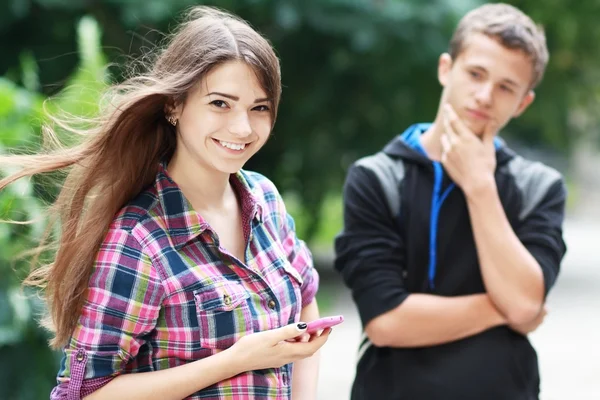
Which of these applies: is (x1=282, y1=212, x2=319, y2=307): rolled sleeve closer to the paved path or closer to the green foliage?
the green foliage

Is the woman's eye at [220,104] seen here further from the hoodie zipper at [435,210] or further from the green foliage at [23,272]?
the green foliage at [23,272]

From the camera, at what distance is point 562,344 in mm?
6859

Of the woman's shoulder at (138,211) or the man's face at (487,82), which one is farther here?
the man's face at (487,82)

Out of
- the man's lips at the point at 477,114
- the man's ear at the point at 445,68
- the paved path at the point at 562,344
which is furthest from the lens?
the paved path at the point at 562,344

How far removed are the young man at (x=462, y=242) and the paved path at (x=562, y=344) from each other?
320cm

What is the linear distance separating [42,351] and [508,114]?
2439 millimetres

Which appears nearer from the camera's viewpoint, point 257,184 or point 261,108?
point 261,108

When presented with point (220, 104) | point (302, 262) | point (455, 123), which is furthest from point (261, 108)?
point (455, 123)

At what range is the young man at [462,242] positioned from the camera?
2.36 metres

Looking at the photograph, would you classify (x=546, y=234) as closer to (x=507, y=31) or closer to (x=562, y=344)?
(x=507, y=31)

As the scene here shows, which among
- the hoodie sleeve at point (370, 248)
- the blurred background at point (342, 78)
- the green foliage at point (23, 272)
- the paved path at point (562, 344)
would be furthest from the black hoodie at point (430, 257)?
the paved path at point (562, 344)

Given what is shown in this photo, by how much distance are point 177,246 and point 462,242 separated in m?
1.01

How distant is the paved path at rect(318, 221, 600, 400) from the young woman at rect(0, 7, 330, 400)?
12.7 ft

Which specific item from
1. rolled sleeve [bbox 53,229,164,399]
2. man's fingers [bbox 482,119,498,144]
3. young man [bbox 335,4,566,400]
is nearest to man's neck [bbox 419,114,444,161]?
young man [bbox 335,4,566,400]
